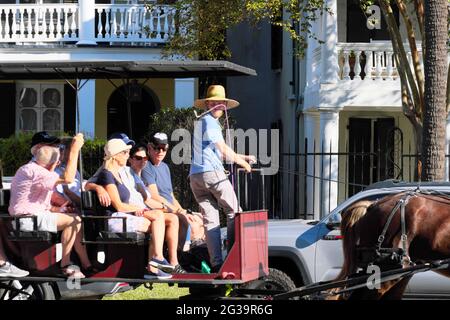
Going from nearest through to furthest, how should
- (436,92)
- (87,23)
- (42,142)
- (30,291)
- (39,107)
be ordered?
(42,142)
(30,291)
(436,92)
(87,23)
(39,107)

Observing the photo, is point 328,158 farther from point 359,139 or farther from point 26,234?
point 26,234

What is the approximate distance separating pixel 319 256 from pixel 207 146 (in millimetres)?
2106

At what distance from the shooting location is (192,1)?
60.3 ft

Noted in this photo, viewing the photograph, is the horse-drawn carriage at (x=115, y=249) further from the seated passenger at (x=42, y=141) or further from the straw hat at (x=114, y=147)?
the seated passenger at (x=42, y=141)

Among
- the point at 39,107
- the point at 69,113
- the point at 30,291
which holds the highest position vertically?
the point at 39,107

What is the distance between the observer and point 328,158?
19.4m

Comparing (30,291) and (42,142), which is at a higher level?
(42,142)

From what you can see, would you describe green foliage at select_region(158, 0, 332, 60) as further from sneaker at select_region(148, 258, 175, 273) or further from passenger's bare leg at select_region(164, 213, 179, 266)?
sneaker at select_region(148, 258, 175, 273)

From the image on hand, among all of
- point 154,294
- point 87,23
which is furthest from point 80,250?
point 87,23

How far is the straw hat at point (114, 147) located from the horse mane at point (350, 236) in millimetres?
2224

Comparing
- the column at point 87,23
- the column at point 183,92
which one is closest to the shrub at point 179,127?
the column at point 183,92

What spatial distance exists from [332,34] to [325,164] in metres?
2.50

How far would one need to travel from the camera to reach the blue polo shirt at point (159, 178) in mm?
10695
